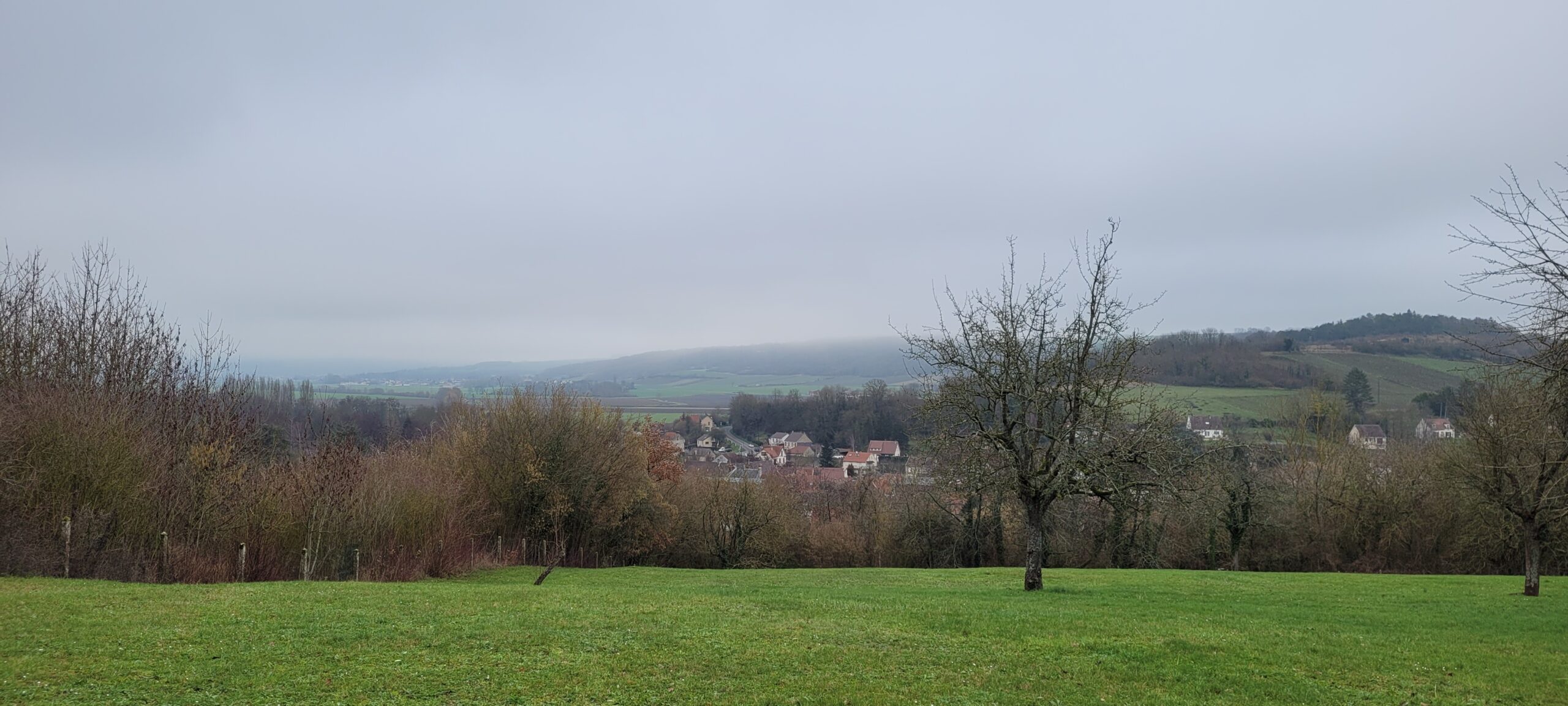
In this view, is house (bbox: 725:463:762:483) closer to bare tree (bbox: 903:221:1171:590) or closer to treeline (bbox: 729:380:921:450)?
treeline (bbox: 729:380:921:450)

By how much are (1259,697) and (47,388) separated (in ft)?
87.3

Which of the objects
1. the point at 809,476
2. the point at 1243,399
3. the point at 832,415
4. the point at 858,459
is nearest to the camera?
the point at 809,476

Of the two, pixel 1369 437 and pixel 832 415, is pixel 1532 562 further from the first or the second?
pixel 832 415

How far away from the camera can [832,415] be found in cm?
9312

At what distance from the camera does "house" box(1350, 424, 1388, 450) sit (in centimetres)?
4534

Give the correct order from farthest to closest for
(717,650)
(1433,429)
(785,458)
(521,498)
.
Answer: (785,458) → (1433,429) → (521,498) → (717,650)

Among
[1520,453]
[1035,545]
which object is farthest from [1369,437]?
[1035,545]

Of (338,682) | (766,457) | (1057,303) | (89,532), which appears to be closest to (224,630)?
(338,682)

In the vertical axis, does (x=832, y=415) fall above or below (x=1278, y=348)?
below

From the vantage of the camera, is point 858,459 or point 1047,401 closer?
point 1047,401

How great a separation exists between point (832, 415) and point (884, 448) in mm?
13892

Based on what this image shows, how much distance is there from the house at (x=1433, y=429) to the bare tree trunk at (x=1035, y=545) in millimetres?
36516

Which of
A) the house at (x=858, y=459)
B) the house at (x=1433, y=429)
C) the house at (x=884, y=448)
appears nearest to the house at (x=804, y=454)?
the house at (x=858, y=459)

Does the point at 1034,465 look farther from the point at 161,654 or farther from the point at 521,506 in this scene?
the point at 521,506
